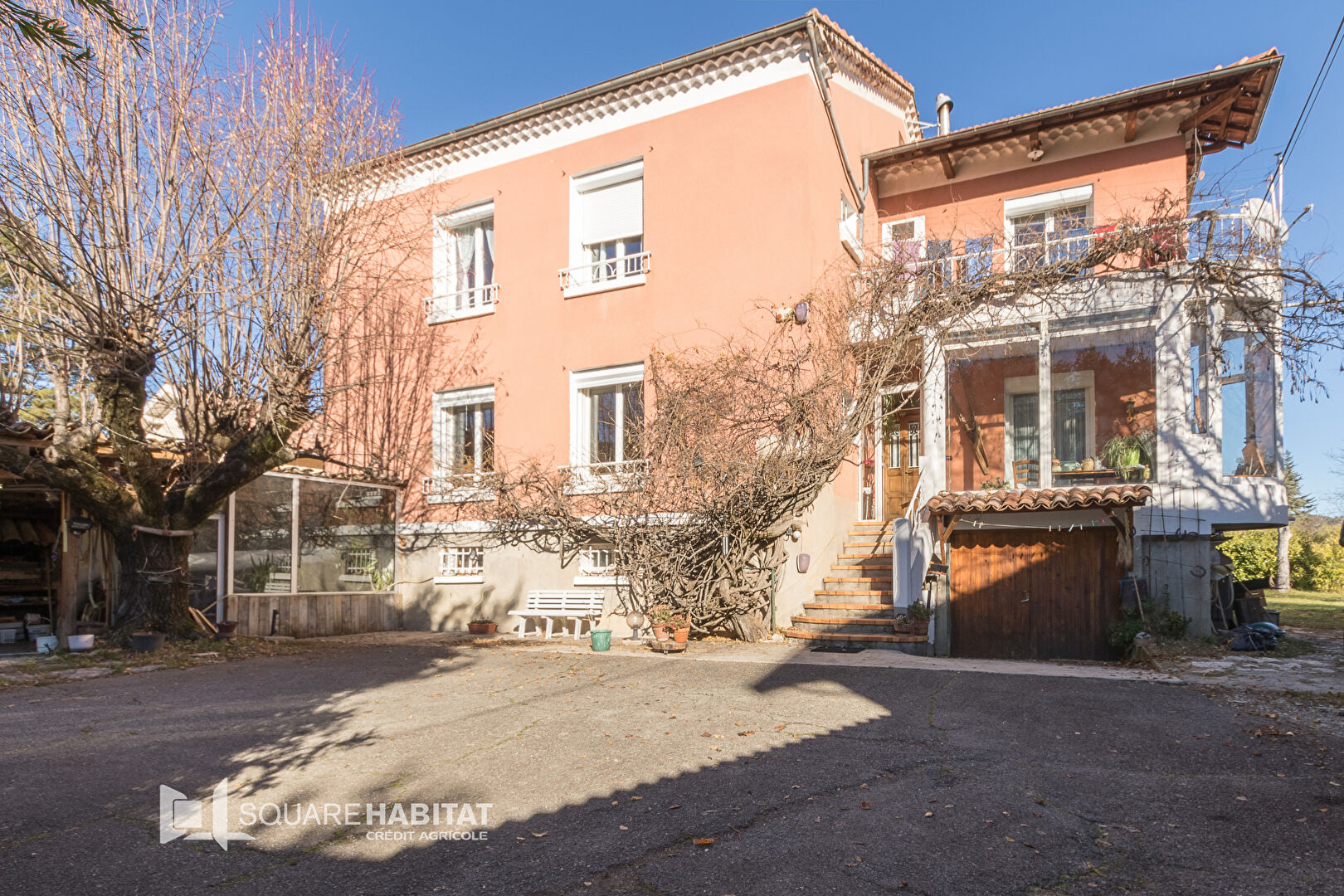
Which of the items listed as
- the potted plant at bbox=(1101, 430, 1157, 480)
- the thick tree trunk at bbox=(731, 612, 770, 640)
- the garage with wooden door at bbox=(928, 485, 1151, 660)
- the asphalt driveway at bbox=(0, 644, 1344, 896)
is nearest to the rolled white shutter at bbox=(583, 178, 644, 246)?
the thick tree trunk at bbox=(731, 612, 770, 640)

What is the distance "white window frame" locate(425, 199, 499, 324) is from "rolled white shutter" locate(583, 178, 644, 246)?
1920 millimetres

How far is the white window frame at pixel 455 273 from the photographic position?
1479 cm

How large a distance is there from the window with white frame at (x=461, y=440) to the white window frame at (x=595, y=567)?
2.25 m

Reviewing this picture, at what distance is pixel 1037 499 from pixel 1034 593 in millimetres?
1495

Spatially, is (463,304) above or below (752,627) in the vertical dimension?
above

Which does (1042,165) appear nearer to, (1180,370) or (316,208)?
(1180,370)

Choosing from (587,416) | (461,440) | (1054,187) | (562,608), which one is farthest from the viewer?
(461,440)

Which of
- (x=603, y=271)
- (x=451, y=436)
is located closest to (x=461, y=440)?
(x=451, y=436)

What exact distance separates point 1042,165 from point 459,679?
480 inches

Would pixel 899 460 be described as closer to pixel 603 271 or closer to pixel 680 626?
pixel 680 626

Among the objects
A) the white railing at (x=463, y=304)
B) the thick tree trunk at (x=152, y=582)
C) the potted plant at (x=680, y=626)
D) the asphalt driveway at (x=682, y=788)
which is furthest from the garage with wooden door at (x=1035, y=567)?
the thick tree trunk at (x=152, y=582)

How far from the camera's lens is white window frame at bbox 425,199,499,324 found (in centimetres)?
1479

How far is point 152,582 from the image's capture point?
1033 cm

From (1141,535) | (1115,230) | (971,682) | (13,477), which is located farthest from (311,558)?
(1115,230)
